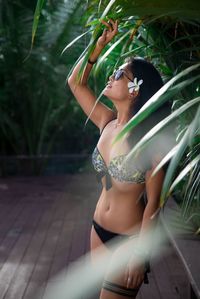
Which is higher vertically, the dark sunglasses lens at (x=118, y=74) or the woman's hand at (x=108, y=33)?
the woman's hand at (x=108, y=33)

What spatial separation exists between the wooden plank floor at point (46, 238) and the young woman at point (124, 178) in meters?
1.52

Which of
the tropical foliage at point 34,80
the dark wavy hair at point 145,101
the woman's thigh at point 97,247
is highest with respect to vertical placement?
the dark wavy hair at point 145,101

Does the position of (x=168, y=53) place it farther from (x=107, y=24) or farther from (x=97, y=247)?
(x=97, y=247)

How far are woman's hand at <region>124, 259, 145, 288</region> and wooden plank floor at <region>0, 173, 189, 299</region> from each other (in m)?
1.56

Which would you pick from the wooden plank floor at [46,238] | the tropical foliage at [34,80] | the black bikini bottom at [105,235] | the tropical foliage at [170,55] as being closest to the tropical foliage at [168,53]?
the tropical foliage at [170,55]

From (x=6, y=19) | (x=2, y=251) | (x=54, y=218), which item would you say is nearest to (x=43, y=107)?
(x=6, y=19)

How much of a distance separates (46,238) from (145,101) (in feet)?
10.9

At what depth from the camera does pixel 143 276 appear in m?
2.08

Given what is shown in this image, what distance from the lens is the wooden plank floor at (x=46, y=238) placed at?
3.83 meters

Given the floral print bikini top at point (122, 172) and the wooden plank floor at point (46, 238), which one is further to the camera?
the wooden plank floor at point (46, 238)

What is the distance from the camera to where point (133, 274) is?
80.4 inches

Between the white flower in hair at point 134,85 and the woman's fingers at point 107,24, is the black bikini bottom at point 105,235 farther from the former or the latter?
the woman's fingers at point 107,24

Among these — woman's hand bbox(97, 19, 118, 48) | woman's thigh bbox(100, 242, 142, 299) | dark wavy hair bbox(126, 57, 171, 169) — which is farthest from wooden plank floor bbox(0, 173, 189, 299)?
woman's hand bbox(97, 19, 118, 48)

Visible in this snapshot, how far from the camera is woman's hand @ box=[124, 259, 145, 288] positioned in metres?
2.03
